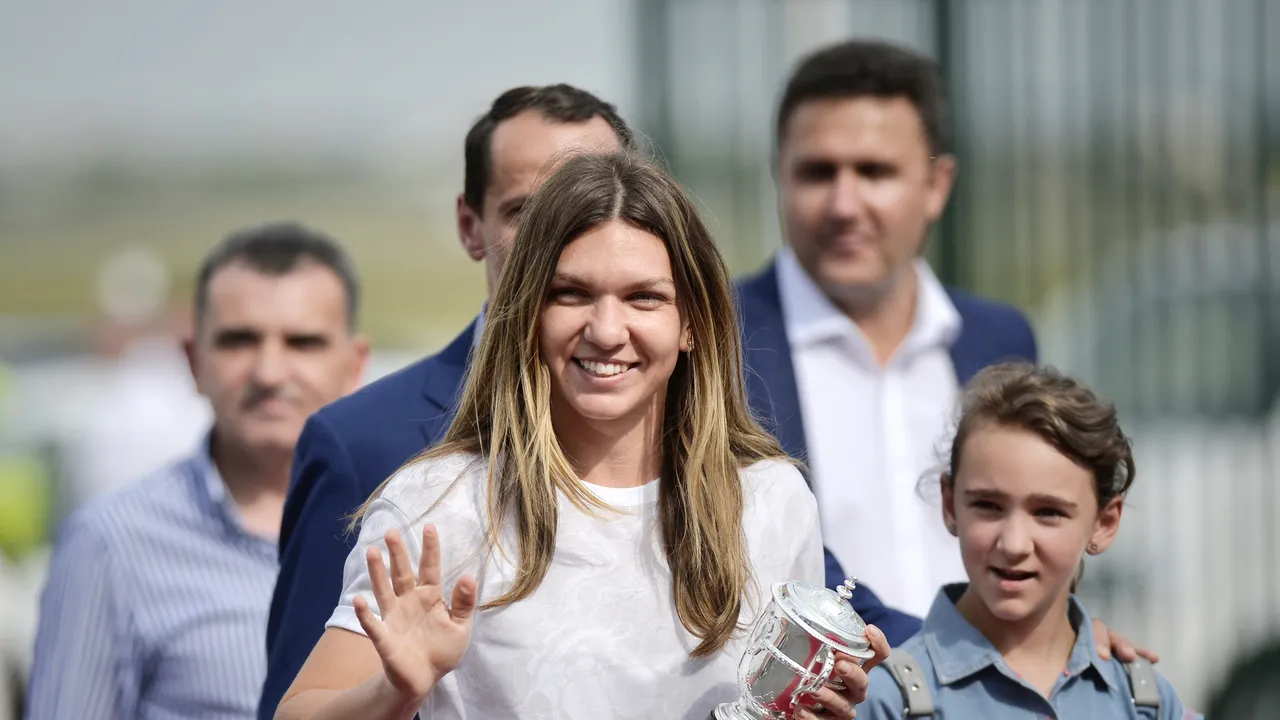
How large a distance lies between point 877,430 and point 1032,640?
1.05 m

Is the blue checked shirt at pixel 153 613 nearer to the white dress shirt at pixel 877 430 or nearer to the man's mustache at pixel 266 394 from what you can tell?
the man's mustache at pixel 266 394

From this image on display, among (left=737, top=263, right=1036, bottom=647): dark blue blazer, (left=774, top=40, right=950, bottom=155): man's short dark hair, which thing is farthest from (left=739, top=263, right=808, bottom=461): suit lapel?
(left=774, top=40, right=950, bottom=155): man's short dark hair

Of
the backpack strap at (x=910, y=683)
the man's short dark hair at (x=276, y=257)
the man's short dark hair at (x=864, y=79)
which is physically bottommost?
the backpack strap at (x=910, y=683)

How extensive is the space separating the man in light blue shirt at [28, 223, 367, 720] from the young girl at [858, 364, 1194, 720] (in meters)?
1.45

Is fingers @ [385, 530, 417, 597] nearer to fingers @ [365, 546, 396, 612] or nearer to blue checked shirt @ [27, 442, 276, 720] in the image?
fingers @ [365, 546, 396, 612]

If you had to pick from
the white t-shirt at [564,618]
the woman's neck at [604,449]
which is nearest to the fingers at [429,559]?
the white t-shirt at [564,618]

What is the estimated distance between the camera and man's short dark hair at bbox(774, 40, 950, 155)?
3928 mm

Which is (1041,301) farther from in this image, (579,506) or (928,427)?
(579,506)

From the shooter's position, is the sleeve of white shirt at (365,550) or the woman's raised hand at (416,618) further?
the sleeve of white shirt at (365,550)

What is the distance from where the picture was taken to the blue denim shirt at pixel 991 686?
8.71ft

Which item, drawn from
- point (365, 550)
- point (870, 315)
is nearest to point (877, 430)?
point (870, 315)

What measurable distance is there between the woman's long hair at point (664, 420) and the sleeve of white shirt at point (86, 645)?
142 cm

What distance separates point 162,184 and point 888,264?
913 inches

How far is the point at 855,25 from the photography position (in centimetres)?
627
